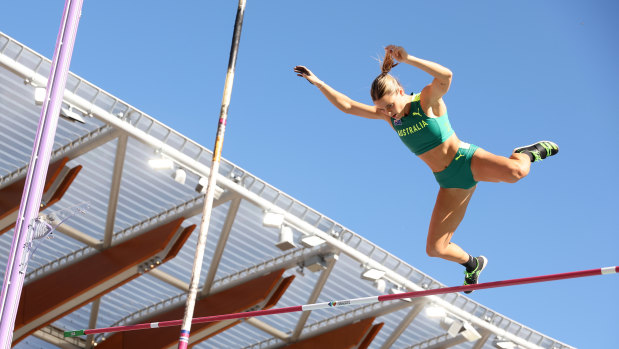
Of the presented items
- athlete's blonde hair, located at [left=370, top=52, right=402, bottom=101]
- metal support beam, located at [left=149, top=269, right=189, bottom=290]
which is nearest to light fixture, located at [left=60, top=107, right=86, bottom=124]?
metal support beam, located at [left=149, top=269, right=189, bottom=290]

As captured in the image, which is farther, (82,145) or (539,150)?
(82,145)

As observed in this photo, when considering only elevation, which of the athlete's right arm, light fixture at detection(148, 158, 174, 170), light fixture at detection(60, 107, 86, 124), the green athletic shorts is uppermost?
light fixture at detection(148, 158, 174, 170)

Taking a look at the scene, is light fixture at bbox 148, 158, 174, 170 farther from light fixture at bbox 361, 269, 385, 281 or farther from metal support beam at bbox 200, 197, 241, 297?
light fixture at bbox 361, 269, 385, 281

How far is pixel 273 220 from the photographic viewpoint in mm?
15500

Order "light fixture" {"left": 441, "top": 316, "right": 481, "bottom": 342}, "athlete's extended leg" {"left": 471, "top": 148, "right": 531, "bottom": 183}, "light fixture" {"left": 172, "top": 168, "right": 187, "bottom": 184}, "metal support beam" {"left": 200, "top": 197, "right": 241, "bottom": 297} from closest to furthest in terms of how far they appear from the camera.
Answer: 1. "athlete's extended leg" {"left": 471, "top": 148, "right": 531, "bottom": 183}
2. "light fixture" {"left": 172, "top": 168, "right": 187, "bottom": 184}
3. "metal support beam" {"left": 200, "top": 197, "right": 241, "bottom": 297}
4. "light fixture" {"left": 441, "top": 316, "right": 481, "bottom": 342}

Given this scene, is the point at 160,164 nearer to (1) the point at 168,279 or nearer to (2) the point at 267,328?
(1) the point at 168,279

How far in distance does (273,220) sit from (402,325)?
5737 mm

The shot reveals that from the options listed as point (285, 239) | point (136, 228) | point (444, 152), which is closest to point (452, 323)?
point (285, 239)

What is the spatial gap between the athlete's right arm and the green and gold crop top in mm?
328

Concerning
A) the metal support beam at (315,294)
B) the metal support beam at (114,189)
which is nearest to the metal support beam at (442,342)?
the metal support beam at (315,294)

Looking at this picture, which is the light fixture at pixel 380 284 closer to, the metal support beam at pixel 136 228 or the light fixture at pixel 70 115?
the metal support beam at pixel 136 228

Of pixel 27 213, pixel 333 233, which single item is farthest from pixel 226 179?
pixel 27 213

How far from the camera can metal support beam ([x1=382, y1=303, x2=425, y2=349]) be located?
18.9m

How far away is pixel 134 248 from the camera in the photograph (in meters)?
16.8
